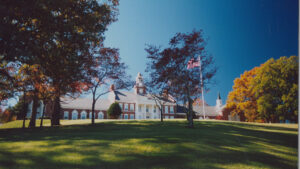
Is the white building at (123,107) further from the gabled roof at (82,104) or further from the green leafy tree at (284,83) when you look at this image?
the green leafy tree at (284,83)

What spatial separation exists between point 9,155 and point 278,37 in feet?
29.4

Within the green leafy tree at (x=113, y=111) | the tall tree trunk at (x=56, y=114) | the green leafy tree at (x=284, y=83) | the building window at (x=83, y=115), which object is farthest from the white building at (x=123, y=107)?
the green leafy tree at (x=284, y=83)

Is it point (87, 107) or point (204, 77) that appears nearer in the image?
point (204, 77)

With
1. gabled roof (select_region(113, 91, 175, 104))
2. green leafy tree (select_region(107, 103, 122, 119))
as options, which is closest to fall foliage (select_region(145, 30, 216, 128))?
green leafy tree (select_region(107, 103, 122, 119))

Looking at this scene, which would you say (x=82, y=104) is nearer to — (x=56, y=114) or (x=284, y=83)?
(x=56, y=114)

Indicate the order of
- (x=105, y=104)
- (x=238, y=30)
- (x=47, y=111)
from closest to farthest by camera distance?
(x=238, y=30)
(x=47, y=111)
(x=105, y=104)

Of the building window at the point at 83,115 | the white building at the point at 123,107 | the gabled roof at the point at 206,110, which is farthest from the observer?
the gabled roof at the point at 206,110

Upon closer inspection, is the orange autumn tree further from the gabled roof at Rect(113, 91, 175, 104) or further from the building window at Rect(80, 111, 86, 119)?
the building window at Rect(80, 111, 86, 119)

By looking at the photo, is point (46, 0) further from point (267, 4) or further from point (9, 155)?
point (267, 4)

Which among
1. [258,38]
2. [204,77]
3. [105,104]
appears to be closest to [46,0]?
[258,38]

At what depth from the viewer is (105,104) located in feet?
153

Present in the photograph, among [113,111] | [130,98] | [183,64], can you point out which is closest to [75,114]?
[113,111]

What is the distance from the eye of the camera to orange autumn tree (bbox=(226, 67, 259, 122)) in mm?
25469

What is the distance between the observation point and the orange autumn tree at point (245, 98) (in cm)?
2547
